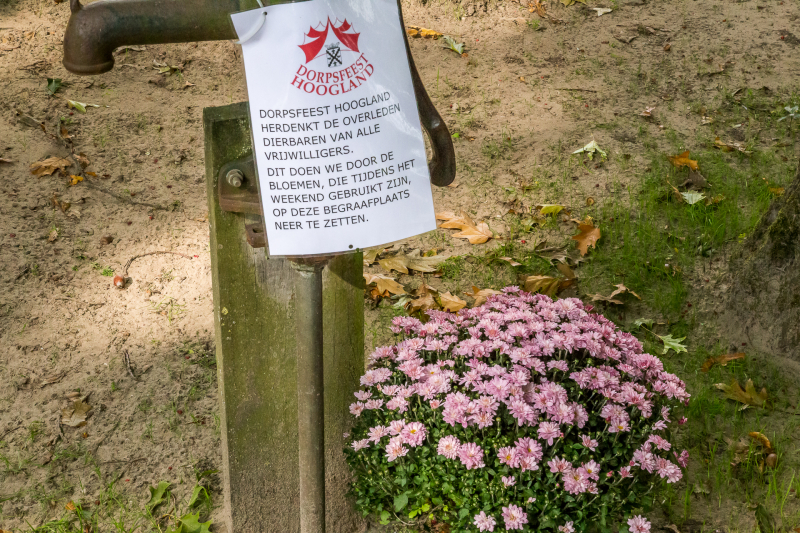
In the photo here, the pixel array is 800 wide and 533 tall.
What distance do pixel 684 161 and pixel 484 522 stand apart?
2.57 m

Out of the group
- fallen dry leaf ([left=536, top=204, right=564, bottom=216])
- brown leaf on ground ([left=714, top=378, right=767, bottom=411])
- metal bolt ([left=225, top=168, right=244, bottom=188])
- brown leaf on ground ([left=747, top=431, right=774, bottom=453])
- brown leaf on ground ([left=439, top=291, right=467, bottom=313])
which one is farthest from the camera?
fallen dry leaf ([left=536, top=204, right=564, bottom=216])

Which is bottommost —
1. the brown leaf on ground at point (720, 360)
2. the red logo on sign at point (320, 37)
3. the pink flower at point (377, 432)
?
the brown leaf on ground at point (720, 360)

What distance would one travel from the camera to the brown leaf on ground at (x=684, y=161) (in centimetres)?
354

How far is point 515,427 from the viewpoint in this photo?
1.78 metres

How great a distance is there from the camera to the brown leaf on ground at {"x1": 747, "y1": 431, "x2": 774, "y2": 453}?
7.52 feet

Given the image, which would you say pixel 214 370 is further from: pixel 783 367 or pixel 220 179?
pixel 783 367

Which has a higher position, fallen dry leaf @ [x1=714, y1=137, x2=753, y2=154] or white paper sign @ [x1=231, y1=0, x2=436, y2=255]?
white paper sign @ [x1=231, y1=0, x2=436, y2=255]

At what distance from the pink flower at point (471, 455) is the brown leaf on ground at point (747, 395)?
4.21 ft

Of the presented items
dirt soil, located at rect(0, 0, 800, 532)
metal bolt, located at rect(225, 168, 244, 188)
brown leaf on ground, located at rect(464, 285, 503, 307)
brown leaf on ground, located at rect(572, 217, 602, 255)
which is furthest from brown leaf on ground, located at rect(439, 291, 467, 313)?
metal bolt, located at rect(225, 168, 244, 188)

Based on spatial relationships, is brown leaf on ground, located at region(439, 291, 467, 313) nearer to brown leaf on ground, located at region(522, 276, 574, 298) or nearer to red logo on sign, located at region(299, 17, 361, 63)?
brown leaf on ground, located at region(522, 276, 574, 298)

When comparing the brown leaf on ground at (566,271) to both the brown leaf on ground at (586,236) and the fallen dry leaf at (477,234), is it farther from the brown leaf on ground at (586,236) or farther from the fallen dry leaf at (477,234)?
the fallen dry leaf at (477,234)

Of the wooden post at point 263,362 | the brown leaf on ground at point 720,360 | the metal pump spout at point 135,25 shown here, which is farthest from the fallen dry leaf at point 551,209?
the metal pump spout at point 135,25

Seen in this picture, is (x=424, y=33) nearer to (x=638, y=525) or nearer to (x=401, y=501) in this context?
(x=401, y=501)

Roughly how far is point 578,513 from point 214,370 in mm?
1607
